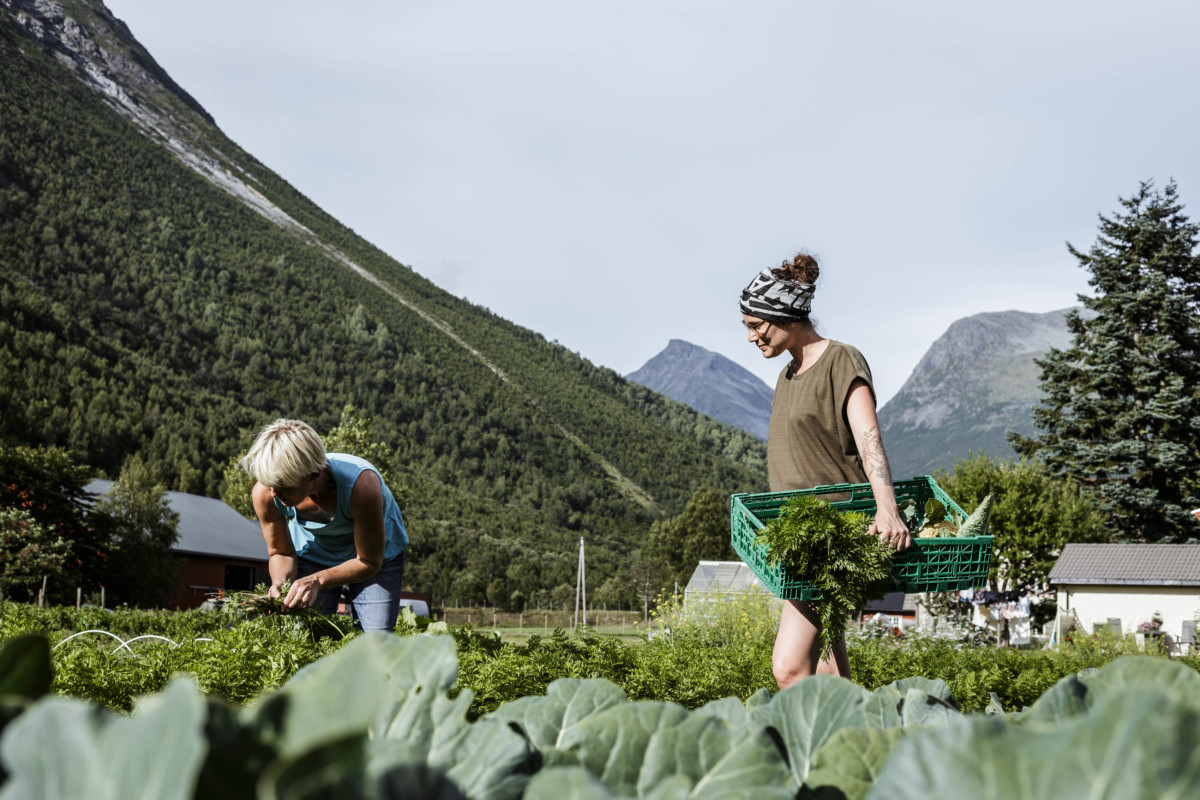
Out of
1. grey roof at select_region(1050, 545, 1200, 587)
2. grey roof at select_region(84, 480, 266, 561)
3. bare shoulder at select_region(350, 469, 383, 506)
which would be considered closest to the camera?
bare shoulder at select_region(350, 469, 383, 506)

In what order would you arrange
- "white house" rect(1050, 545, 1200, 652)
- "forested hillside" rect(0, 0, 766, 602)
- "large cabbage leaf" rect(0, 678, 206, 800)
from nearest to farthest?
"large cabbage leaf" rect(0, 678, 206, 800) < "white house" rect(1050, 545, 1200, 652) < "forested hillside" rect(0, 0, 766, 602)

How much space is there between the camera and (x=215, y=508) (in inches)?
1633

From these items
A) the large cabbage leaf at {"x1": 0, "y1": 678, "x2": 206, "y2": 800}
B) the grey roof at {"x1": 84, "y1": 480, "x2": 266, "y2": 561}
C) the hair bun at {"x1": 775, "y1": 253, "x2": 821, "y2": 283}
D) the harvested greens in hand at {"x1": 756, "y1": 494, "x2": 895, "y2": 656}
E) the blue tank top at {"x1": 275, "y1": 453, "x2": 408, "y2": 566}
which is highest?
the hair bun at {"x1": 775, "y1": 253, "x2": 821, "y2": 283}

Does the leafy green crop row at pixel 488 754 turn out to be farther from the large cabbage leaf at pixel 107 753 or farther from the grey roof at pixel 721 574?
the grey roof at pixel 721 574

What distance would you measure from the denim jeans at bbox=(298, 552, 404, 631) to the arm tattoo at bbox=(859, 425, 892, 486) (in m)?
2.13

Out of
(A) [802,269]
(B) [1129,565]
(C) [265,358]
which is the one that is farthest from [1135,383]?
(C) [265,358]

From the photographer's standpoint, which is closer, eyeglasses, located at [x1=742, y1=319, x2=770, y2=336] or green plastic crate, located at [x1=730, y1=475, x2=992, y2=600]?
green plastic crate, located at [x1=730, y1=475, x2=992, y2=600]

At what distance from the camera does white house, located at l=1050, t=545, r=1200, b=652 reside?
81.7 ft

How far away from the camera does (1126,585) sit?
25.5 m

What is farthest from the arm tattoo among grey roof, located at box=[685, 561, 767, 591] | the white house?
grey roof, located at box=[685, 561, 767, 591]

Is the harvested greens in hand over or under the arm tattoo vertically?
under

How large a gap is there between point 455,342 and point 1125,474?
109 m

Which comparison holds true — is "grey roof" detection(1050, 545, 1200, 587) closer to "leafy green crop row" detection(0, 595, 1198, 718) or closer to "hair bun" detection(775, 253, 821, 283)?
"leafy green crop row" detection(0, 595, 1198, 718)

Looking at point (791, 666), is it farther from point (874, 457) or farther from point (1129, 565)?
point (1129, 565)
